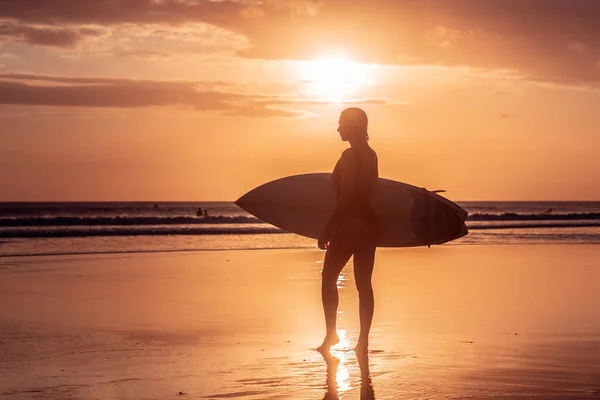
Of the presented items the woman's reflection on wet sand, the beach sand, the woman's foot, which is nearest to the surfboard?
the beach sand

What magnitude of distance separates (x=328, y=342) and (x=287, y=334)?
100 cm

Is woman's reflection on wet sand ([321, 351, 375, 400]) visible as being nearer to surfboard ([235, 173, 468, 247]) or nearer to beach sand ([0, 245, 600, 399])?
beach sand ([0, 245, 600, 399])

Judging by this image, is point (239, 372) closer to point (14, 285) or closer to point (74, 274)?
point (14, 285)

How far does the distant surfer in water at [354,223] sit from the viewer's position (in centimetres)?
823

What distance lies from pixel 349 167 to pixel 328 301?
1.20 metres

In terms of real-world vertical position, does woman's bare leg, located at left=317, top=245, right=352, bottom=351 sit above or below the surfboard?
below

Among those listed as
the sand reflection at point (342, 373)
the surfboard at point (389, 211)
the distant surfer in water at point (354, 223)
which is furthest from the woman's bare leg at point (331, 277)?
the surfboard at point (389, 211)

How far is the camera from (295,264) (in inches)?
715

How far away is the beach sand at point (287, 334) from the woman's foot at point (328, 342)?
10 centimetres

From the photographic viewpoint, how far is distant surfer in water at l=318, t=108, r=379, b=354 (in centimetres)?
823

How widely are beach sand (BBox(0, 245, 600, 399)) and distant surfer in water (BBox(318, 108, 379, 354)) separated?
18.2 inches

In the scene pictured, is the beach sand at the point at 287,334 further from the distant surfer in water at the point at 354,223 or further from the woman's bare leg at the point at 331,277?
the distant surfer in water at the point at 354,223

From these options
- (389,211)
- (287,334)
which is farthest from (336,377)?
(389,211)

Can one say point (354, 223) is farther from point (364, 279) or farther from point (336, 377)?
point (336, 377)
